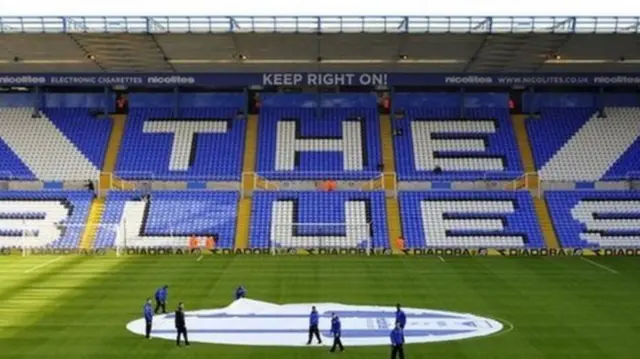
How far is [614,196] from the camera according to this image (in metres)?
53.3

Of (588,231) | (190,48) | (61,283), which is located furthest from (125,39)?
(588,231)

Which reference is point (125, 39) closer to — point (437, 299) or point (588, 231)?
point (437, 299)

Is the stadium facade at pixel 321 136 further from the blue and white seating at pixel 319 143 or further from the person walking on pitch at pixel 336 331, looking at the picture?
the person walking on pitch at pixel 336 331

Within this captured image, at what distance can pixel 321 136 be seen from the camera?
192ft

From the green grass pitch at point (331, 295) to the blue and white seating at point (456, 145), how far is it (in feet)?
36.5

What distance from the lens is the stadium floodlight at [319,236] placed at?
49094 millimetres

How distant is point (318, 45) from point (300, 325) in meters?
27.6

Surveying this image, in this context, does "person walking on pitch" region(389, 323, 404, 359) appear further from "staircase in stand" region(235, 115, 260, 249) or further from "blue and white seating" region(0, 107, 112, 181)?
"blue and white seating" region(0, 107, 112, 181)

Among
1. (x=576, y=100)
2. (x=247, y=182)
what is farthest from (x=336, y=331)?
(x=576, y=100)

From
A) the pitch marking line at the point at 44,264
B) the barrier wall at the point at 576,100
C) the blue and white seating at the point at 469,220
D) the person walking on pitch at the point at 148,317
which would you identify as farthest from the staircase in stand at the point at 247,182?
the person walking on pitch at the point at 148,317

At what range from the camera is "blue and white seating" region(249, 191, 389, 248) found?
49.6 meters

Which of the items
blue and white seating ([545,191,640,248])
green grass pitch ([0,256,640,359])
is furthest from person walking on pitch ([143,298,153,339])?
blue and white seating ([545,191,640,248])

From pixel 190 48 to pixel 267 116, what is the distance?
10850 millimetres

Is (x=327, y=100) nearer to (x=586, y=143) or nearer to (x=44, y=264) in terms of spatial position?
(x=586, y=143)
